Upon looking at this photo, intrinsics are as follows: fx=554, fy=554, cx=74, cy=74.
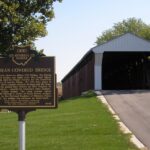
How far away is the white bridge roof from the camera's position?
4959 centimetres

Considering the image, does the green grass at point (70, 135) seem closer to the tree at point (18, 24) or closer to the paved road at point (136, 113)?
the paved road at point (136, 113)

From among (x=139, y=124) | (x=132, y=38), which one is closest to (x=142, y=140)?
(x=139, y=124)

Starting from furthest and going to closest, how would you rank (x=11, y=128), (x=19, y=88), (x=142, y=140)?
1. (x=11, y=128)
2. (x=142, y=140)
3. (x=19, y=88)

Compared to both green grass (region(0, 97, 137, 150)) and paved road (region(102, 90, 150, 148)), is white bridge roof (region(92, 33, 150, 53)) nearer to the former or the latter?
paved road (region(102, 90, 150, 148))

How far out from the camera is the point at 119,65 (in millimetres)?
82938

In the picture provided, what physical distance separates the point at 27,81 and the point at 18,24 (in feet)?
98.5

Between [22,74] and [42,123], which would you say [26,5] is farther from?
[22,74]

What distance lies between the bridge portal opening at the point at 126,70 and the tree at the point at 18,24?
14669 millimetres

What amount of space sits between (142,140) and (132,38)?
3273 cm

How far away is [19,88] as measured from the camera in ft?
38.7

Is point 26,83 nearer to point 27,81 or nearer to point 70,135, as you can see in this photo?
point 27,81

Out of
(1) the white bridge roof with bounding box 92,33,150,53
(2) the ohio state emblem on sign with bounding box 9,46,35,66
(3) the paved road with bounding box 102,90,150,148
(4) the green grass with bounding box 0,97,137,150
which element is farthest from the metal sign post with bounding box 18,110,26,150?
(1) the white bridge roof with bounding box 92,33,150,53

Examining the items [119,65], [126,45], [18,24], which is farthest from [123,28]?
[18,24]

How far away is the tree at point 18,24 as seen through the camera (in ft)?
132
